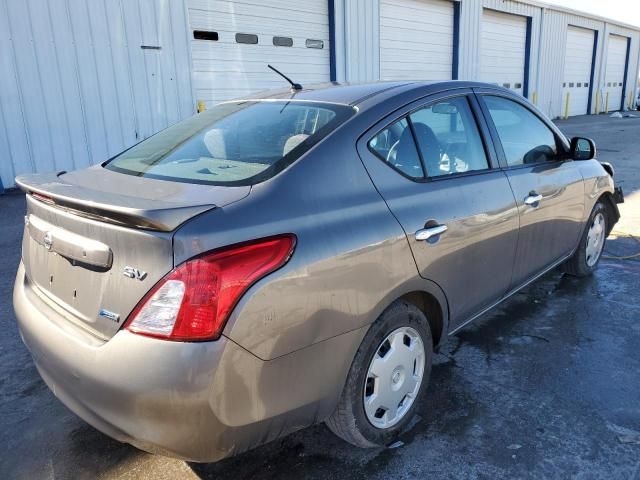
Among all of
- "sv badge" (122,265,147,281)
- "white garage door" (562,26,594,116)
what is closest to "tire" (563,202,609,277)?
"sv badge" (122,265,147,281)

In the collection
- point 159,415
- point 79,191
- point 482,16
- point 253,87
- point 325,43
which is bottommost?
point 159,415

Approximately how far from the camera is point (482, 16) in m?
17.0

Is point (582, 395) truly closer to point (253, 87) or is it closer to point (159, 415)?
point (159, 415)

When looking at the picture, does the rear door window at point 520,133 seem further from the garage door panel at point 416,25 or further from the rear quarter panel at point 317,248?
the garage door panel at point 416,25

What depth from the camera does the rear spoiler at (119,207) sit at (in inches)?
66.4

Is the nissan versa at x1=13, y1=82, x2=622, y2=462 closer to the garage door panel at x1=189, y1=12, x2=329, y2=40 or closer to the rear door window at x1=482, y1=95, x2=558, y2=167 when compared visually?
the rear door window at x1=482, y1=95, x2=558, y2=167

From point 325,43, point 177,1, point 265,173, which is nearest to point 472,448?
point 265,173

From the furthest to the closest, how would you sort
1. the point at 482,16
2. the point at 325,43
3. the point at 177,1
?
1. the point at 482,16
2. the point at 325,43
3. the point at 177,1

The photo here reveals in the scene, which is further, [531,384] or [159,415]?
[531,384]

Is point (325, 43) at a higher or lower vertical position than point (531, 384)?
higher

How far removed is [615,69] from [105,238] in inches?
1271

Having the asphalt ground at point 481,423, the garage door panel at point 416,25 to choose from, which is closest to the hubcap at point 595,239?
the asphalt ground at point 481,423

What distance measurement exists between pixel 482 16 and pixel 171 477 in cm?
1792

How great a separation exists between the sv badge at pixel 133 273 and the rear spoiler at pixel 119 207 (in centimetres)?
15
